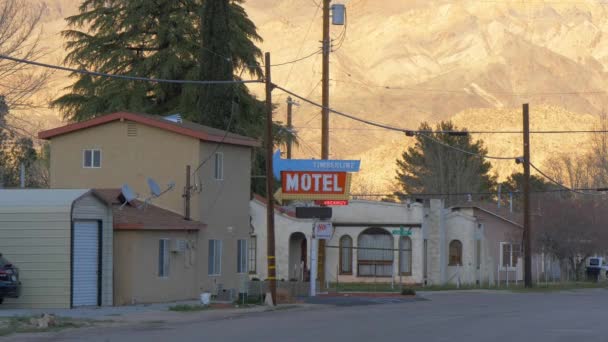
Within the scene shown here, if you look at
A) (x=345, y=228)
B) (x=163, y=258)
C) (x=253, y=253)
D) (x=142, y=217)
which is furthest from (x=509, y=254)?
(x=142, y=217)

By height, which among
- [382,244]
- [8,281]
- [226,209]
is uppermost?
[226,209]

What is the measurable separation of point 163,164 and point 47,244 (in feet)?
24.3

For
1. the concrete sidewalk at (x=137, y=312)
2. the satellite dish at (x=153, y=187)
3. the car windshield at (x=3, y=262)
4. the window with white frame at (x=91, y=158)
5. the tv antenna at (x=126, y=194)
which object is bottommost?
the concrete sidewalk at (x=137, y=312)

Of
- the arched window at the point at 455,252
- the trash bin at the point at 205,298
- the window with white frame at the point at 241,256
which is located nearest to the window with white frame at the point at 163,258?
the trash bin at the point at 205,298

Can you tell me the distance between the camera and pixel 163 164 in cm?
4112

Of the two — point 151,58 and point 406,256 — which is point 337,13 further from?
point 406,256

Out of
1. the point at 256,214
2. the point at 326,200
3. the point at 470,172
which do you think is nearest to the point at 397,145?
the point at 470,172

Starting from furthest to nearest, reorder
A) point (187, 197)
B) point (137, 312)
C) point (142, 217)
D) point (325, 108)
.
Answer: point (325, 108)
point (187, 197)
point (142, 217)
point (137, 312)

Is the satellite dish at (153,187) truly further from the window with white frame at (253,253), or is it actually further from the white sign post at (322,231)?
the window with white frame at (253,253)

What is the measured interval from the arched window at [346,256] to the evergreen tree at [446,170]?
32.7 m

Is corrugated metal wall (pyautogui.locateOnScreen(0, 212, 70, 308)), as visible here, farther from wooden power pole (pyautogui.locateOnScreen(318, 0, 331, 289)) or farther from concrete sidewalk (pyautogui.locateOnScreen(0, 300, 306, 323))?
wooden power pole (pyautogui.locateOnScreen(318, 0, 331, 289))

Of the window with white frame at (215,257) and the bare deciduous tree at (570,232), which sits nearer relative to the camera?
the window with white frame at (215,257)

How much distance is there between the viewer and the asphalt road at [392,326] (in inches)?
969

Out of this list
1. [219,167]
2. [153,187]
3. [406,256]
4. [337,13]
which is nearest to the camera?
[153,187]
